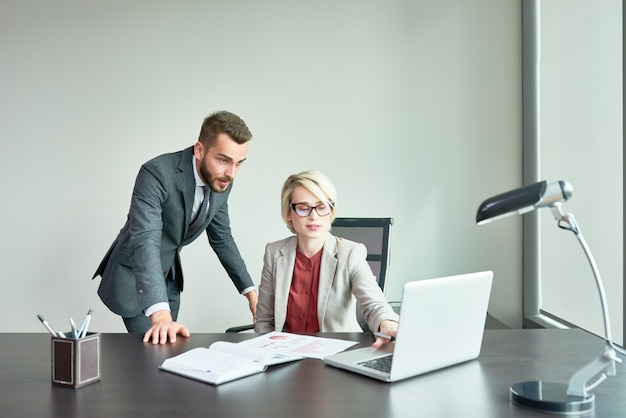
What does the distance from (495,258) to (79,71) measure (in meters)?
2.75

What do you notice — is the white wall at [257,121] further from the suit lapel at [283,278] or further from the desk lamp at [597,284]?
the desk lamp at [597,284]

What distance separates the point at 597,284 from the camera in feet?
3.99

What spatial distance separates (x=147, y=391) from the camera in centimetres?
138

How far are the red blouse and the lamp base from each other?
109 cm

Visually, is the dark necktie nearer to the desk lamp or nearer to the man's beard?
the man's beard

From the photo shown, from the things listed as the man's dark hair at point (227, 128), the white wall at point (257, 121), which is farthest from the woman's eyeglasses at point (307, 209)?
the white wall at point (257, 121)

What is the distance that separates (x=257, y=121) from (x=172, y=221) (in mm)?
1235

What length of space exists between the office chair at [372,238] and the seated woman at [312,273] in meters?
0.39

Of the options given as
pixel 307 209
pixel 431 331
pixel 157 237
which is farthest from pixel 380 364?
pixel 157 237

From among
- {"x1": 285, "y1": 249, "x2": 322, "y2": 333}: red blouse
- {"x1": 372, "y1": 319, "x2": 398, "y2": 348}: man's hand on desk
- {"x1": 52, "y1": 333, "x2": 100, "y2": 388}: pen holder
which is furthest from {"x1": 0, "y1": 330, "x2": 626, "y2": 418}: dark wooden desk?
{"x1": 285, "y1": 249, "x2": 322, "y2": 333}: red blouse

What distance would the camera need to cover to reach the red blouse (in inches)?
92.3

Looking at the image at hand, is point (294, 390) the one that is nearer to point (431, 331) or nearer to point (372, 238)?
point (431, 331)

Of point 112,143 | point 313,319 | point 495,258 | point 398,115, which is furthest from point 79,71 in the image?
point 495,258

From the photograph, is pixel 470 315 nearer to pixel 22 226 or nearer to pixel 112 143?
pixel 112 143
